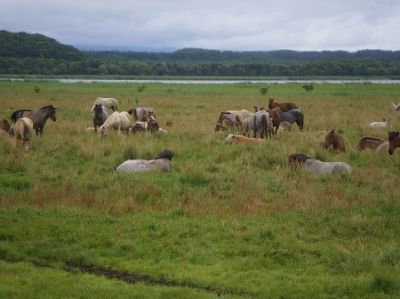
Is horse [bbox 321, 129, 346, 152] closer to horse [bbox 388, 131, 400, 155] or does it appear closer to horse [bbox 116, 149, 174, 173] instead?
horse [bbox 388, 131, 400, 155]

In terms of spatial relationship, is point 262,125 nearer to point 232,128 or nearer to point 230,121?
point 232,128

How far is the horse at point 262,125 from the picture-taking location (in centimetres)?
1922

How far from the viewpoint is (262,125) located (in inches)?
758

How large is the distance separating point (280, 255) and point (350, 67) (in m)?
125

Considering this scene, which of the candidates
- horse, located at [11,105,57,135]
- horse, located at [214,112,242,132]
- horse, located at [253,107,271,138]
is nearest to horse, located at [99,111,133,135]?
horse, located at [11,105,57,135]

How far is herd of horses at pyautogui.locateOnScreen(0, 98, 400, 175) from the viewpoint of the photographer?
13.8 meters

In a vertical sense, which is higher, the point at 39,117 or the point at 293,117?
the point at 39,117

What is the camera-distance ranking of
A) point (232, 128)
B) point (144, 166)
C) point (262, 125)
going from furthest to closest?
Result: point (232, 128) < point (262, 125) < point (144, 166)

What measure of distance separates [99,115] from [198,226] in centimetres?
1301

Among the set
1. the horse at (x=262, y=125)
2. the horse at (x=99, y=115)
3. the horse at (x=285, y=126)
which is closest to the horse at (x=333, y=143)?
the horse at (x=262, y=125)

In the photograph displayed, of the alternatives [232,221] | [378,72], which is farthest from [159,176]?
[378,72]

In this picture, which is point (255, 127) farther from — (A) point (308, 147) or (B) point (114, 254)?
(B) point (114, 254)

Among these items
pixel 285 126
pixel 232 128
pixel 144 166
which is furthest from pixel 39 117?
pixel 285 126

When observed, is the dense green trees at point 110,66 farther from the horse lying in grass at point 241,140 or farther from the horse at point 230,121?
the horse lying in grass at point 241,140
